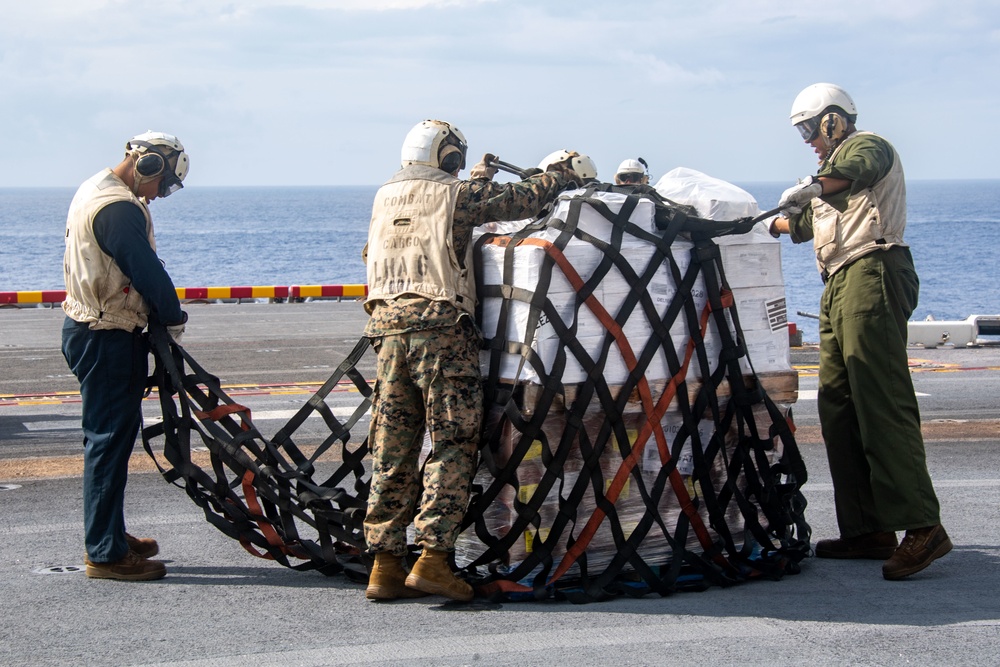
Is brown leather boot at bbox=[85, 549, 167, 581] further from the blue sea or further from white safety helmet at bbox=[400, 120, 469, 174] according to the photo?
the blue sea

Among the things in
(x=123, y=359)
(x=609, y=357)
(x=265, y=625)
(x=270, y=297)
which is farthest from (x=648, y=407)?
(x=270, y=297)

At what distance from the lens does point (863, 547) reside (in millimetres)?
5828

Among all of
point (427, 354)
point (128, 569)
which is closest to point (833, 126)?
point (427, 354)

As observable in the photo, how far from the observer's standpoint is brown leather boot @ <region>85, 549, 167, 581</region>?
5.42 m

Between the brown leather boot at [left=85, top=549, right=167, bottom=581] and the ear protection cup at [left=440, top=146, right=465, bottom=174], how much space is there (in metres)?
2.20

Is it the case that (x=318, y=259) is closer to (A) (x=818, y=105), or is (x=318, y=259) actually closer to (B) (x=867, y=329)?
(A) (x=818, y=105)

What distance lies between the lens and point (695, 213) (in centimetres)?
546

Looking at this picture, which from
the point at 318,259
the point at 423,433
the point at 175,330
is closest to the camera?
the point at 423,433

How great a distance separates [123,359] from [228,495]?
76cm

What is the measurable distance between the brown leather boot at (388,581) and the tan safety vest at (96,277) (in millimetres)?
1541

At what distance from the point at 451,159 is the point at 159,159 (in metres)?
1.38

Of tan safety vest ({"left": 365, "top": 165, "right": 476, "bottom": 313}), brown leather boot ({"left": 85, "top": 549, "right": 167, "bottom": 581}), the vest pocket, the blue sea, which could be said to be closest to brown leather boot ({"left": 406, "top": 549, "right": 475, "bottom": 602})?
tan safety vest ({"left": 365, "top": 165, "right": 476, "bottom": 313})

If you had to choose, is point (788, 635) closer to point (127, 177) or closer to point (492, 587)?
point (492, 587)

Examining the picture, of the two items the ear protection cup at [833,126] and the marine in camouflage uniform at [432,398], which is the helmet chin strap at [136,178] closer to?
the marine in camouflage uniform at [432,398]
